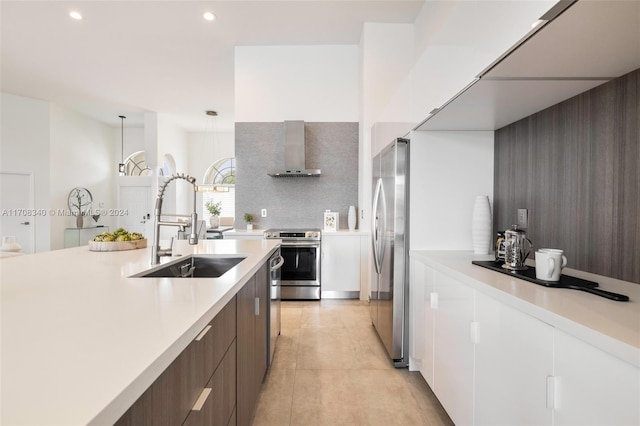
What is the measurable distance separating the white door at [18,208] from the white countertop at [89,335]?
646 centimetres

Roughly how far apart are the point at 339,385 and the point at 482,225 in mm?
1388

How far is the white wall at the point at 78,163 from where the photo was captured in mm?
6457

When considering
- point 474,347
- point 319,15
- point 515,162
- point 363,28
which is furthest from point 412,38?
point 474,347

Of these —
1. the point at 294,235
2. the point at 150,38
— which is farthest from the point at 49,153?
the point at 294,235

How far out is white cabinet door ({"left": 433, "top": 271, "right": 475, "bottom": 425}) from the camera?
4.49 ft

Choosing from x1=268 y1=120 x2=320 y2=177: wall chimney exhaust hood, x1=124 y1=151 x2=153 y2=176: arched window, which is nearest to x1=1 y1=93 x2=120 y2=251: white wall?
x1=124 y1=151 x2=153 y2=176: arched window

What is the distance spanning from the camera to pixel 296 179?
15.3 feet

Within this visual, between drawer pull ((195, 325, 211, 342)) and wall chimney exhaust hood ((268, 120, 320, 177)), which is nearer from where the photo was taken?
drawer pull ((195, 325, 211, 342))

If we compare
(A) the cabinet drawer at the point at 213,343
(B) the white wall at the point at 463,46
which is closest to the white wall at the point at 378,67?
(B) the white wall at the point at 463,46

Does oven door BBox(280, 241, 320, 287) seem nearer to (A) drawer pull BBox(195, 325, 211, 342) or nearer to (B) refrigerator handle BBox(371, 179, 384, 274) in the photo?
(B) refrigerator handle BBox(371, 179, 384, 274)

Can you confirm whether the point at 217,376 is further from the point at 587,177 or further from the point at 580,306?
the point at 587,177

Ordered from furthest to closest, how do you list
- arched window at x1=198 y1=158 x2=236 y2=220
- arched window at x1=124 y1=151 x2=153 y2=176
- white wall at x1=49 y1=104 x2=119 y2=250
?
arched window at x1=198 y1=158 x2=236 y2=220 < arched window at x1=124 y1=151 x2=153 y2=176 < white wall at x1=49 y1=104 x2=119 y2=250

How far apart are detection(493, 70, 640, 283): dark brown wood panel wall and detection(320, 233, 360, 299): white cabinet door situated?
7.54 ft

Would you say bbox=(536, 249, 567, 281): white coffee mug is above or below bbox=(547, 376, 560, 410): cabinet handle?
above
